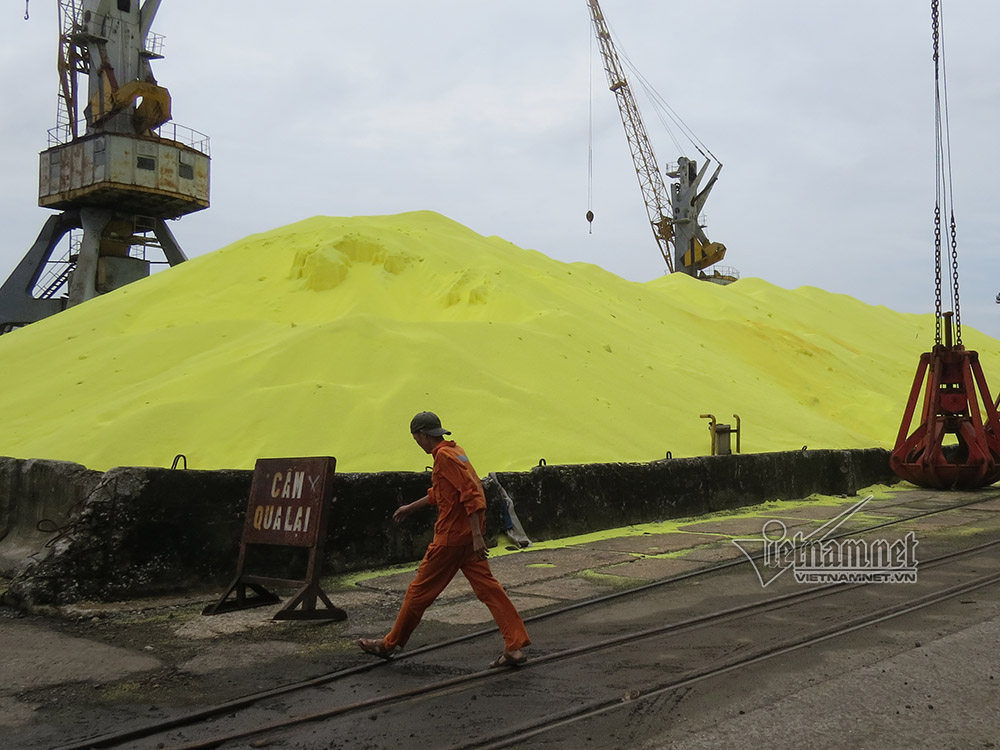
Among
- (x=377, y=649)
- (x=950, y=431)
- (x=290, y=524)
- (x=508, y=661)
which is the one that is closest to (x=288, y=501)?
(x=290, y=524)

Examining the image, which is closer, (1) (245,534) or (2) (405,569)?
(1) (245,534)

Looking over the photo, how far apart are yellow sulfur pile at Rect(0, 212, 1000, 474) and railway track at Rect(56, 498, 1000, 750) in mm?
5488

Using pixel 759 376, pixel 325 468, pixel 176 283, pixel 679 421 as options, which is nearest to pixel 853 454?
pixel 679 421

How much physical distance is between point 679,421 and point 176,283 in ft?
37.2

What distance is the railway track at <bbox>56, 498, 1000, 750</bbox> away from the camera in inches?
172

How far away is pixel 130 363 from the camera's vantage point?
1603cm

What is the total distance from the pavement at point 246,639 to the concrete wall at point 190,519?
19cm

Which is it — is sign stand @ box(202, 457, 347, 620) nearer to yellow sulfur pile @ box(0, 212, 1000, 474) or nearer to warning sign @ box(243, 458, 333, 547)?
warning sign @ box(243, 458, 333, 547)

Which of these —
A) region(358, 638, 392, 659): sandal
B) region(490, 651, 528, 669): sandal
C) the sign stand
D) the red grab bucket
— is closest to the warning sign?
the sign stand

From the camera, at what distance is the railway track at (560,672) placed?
436 cm

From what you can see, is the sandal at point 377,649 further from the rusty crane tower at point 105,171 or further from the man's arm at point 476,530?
the rusty crane tower at point 105,171

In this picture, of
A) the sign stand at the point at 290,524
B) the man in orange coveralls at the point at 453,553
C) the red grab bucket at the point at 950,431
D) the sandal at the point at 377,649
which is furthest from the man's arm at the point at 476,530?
the red grab bucket at the point at 950,431

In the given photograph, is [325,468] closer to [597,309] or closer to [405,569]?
[405,569]

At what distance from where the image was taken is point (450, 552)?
5539mm
